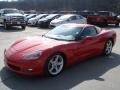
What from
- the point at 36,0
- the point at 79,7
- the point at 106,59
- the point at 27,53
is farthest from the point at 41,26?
the point at 36,0

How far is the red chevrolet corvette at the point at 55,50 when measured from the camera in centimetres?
578

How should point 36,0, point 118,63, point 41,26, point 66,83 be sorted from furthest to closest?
point 36,0, point 41,26, point 118,63, point 66,83

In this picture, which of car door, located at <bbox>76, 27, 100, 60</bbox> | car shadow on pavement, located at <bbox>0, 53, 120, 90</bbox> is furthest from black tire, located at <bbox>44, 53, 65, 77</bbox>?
car door, located at <bbox>76, 27, 100, 60</bbox>

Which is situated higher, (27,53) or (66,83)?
(27,53)

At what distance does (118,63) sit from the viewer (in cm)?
766

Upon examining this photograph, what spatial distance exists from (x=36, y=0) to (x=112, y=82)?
243ft

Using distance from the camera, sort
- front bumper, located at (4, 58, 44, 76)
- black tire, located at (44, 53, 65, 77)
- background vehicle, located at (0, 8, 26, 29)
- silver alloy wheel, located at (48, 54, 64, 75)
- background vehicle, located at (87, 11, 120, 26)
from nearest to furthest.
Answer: front bumper, located at (4, 58, 44, 76)
black tire, located at (44, 53, 65, 77)
silver alloy wheel, located at (48, 54, 64, 75)
background vehicle, located at (0, 8, 26, 29)
background vehicle, located at (87, 11, 120, 26)

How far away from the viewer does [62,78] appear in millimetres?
6051

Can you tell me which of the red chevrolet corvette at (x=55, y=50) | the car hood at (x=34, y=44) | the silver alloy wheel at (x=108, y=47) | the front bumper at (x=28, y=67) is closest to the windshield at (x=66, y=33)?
the red chevrolet corvette at (x=55, y=50)

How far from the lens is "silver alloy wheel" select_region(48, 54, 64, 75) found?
20.1 ft

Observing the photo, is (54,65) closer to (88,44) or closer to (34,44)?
(34,44)

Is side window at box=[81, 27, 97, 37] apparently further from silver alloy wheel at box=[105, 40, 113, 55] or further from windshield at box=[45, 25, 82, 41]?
silver alloy wheel at box=[105, 40, 113, 55]

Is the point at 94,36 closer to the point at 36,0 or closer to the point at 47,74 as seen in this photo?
the point at 47,74

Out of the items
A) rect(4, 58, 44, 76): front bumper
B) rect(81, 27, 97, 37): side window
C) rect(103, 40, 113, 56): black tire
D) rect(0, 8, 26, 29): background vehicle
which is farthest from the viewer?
rect(0, 8, 26, 29): background vehicle
